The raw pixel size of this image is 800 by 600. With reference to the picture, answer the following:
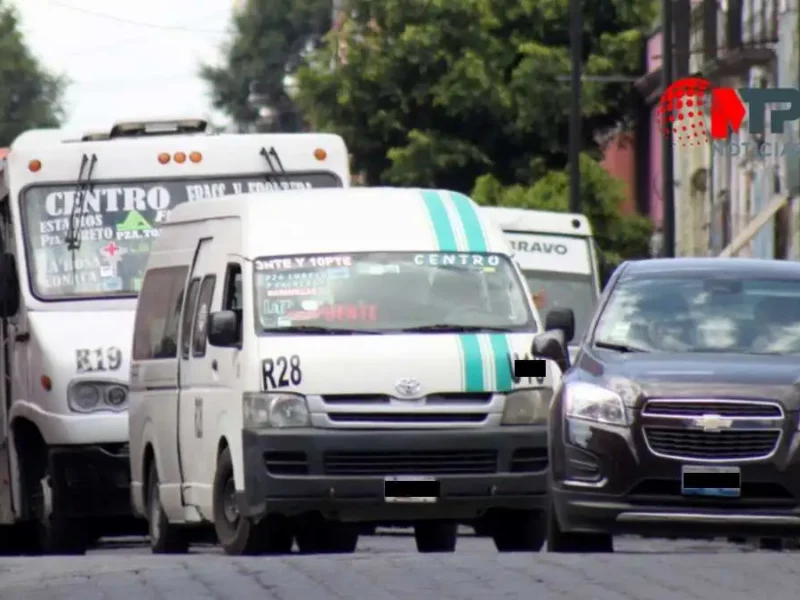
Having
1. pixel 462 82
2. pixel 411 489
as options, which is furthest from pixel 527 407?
pixel 462 82

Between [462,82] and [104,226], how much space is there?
3618 cm

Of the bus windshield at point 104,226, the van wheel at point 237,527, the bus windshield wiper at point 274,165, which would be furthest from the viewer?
the bus windshield wiper at point 274,165

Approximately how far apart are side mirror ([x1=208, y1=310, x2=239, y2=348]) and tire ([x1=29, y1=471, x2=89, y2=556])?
3.61m

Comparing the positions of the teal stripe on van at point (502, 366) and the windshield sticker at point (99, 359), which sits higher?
the teal stripe on van at point (502, 366)

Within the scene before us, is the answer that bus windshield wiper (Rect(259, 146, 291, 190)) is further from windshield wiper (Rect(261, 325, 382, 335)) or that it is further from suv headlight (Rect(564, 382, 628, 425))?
suv headlight (Rect(564, 382, 628, 425))

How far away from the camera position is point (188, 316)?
666 inches

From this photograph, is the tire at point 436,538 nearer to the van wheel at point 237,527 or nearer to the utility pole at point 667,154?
→ the van wheel at point 237,527

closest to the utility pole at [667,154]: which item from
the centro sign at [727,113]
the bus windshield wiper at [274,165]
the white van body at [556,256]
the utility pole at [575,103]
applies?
the centro sign at [727,113]

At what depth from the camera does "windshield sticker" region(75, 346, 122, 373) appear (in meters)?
18.3

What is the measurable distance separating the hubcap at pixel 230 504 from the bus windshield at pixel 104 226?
331cm

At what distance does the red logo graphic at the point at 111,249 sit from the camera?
19.2 meters

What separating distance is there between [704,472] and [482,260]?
281 cm

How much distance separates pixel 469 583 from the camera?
1098 cm

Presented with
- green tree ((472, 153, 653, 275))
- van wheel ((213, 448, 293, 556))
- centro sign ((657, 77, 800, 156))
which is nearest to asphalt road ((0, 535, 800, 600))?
van wheel ((213, 448, 293, 556))
